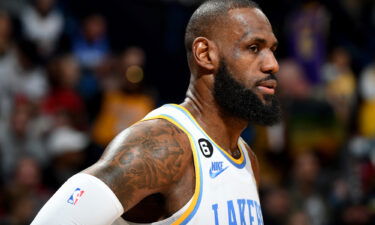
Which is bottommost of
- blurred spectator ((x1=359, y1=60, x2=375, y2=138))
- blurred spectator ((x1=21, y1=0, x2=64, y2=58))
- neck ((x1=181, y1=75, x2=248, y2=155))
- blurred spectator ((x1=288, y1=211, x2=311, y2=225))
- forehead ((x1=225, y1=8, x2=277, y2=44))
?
blurred spectator ((x1=288, y1=211, x2=311, y2=225))

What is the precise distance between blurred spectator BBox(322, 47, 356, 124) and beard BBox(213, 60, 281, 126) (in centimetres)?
613

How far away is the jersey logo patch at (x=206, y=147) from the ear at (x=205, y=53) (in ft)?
1.29

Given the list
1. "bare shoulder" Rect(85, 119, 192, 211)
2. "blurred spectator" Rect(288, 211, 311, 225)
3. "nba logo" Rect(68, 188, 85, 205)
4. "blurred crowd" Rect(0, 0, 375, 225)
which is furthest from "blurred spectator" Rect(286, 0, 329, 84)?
"nba logo" Rect(68, 188, 85, 205)

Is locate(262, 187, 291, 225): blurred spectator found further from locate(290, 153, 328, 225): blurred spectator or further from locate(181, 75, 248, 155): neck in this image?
locate(181, 75, 248, 155): neck

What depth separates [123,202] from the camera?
122 inches

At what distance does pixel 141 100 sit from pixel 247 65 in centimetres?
530

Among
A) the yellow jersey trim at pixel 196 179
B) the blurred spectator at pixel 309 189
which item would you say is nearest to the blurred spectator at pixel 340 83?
the blurred spectator at pixel 309 189

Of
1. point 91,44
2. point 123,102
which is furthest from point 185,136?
point 91,44

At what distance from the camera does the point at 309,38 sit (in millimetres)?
10859

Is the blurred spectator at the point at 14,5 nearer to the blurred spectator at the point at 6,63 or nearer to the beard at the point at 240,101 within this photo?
the blurred spectator at the point at 6,63

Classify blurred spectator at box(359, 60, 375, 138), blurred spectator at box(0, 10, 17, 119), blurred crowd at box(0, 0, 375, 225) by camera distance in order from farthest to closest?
blurred spectator at box(359, 60, 375, 138) → blurred spectator at box(0, 10, 17, 119) → blurred crowd at box(0, 0, 375, 225)

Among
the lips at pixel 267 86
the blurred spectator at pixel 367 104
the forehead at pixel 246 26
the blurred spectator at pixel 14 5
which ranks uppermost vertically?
the blurred spectator at pixel 14 5

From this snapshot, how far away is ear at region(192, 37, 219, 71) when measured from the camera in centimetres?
368

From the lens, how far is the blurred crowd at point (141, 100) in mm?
8016
